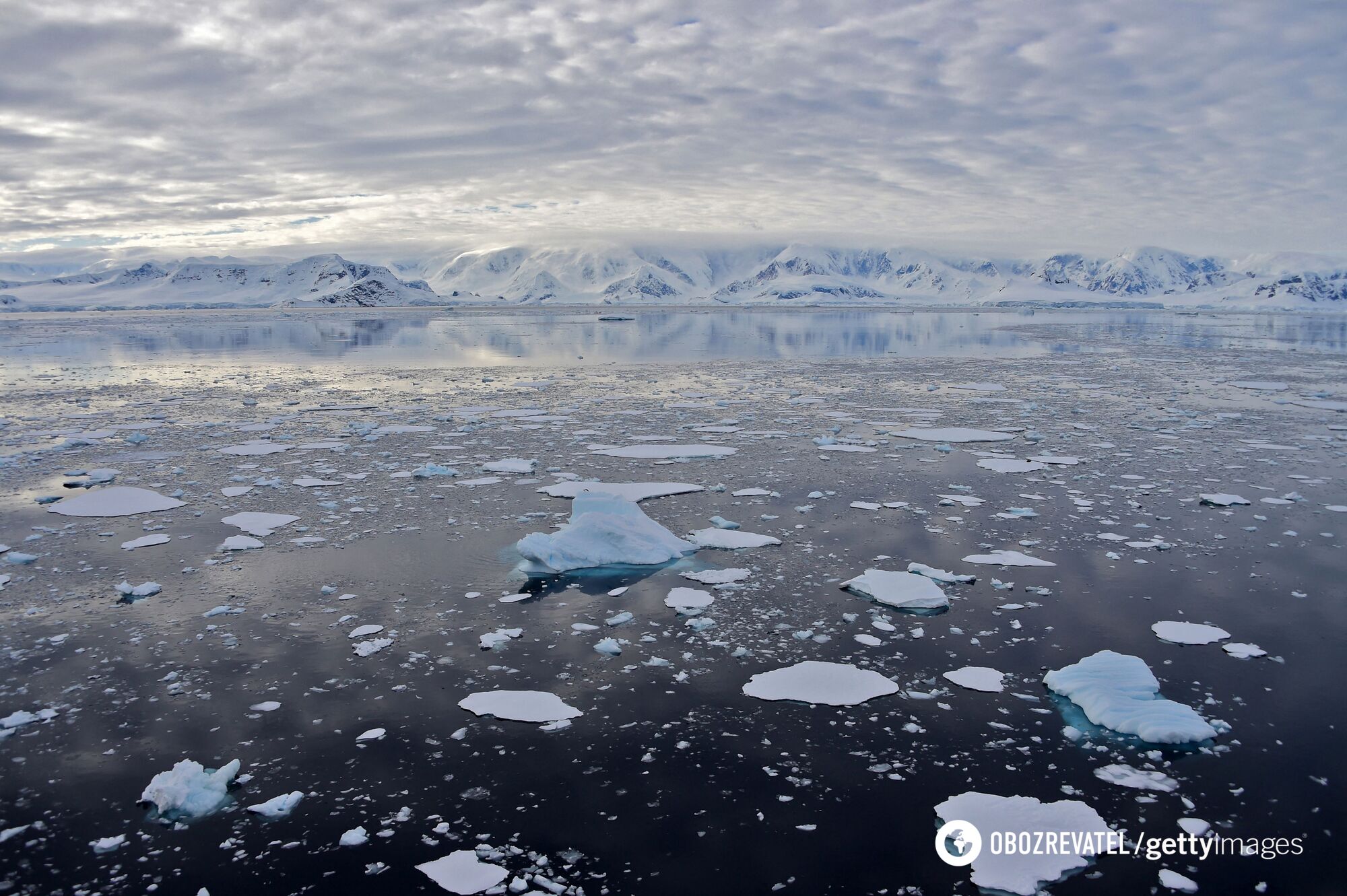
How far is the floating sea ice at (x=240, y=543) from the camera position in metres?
8.02

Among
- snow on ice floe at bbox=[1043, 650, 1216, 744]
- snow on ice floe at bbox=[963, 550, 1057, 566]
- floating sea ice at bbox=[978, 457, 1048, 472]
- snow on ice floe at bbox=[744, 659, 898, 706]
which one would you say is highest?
floating sea ice at bbox=[978, 457, 1048, 472]

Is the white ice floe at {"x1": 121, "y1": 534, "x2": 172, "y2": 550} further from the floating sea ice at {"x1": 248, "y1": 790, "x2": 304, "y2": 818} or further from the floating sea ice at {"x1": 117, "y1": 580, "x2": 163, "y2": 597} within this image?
the floating sea ice at {"x1": 248, "y1": 790, "x2": 304, "y2": 818}

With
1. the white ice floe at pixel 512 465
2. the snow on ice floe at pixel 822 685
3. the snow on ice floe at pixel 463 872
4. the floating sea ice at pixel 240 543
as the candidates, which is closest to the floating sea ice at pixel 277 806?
the snow on ice floe at pixel 463 872

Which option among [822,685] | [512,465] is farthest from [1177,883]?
[512,465]

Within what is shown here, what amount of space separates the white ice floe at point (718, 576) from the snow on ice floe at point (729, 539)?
60cm

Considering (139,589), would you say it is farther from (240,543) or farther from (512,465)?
(512,465)

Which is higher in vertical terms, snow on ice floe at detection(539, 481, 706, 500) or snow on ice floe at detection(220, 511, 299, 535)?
snow on ice floe at detection(539, 481, 706, 500)

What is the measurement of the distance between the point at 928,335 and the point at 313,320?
178 feet

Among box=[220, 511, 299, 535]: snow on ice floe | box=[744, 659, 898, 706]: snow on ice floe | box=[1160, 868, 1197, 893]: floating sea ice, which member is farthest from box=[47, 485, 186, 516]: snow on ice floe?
box=[1160, 868, 1197, 893]: floating sea ice

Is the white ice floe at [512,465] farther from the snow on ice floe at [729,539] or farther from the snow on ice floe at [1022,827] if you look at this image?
the snow on ice floe at [1022,827]

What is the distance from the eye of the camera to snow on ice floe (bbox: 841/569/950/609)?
22.1 feet

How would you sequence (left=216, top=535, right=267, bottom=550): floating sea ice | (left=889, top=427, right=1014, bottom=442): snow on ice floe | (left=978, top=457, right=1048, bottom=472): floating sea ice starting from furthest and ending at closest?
(left=889, top=427, right=1014, bottom=442): snow on ice floe, (left=978, top=457, right=1048, bottom=472): floating sea ice, (left=216, top=535, right=267, bottom=550): floating sea ice

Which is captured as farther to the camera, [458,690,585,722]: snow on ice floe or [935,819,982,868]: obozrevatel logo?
[458,690,585,722]: snow on ice floe

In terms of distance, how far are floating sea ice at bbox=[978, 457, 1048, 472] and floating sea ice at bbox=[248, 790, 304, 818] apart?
958 cm
